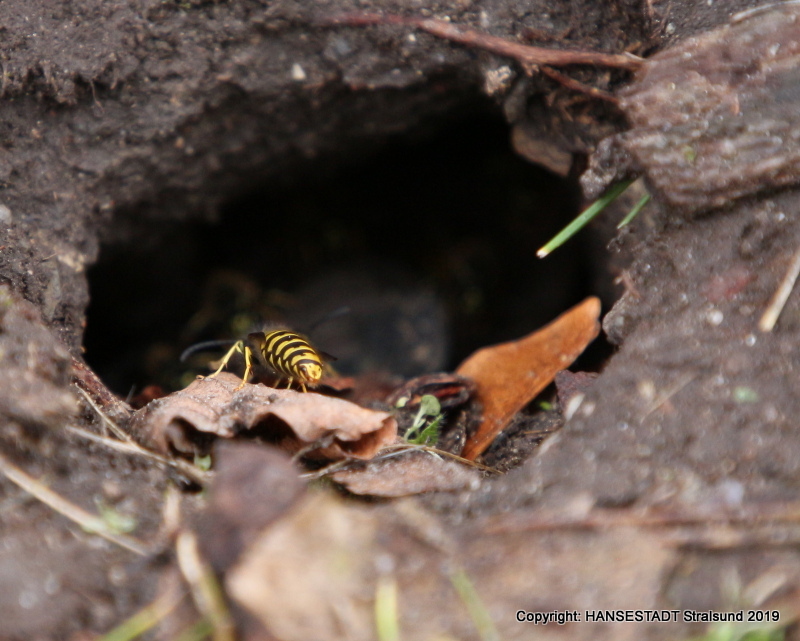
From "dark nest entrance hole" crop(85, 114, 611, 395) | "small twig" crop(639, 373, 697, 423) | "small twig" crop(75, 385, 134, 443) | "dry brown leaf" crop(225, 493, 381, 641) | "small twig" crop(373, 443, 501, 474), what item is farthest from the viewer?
"dark nest entrance hole" crop(85, 114, 611, 395)

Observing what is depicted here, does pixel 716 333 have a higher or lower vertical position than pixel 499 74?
lower

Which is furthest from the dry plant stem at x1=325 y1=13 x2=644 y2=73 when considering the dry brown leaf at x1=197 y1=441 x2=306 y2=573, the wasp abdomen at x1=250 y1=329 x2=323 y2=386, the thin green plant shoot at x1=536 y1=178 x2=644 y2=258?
the dry brown leaf at x1=197 y1=441 x2=306 y2=573

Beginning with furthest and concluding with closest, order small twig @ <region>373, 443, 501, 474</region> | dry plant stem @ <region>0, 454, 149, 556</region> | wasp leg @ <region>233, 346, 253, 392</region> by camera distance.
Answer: wasp leg @ <region>233, 346, 253, 392</region> < small twig @ <region>373, 443, 501, 474</region> < dry plant stem @ <region>0, 454, 149, 556</region>

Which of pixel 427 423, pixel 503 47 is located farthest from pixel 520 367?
pixel 503 47

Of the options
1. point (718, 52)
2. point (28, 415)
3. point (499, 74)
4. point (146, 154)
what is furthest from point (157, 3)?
point (718, 52)

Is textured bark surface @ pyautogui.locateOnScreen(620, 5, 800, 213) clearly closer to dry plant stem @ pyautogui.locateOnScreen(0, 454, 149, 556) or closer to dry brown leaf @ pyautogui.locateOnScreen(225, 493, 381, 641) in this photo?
dry brown leaf @ pyautogui.locateOnScreen(225, 493, 381, 641)

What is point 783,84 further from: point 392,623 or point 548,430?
point 392,623
